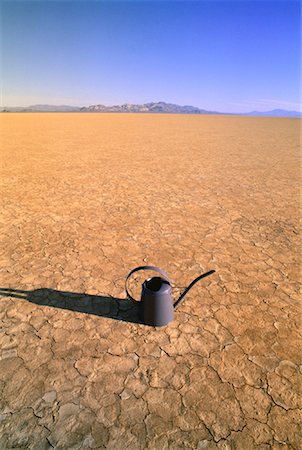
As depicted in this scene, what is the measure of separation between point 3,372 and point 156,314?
1.31m

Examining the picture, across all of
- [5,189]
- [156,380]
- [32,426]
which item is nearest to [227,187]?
[5,189]

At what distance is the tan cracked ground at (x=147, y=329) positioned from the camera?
1.97m

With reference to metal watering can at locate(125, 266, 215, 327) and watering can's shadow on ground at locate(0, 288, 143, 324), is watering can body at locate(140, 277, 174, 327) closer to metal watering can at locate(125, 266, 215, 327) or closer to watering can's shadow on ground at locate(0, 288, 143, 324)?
metal watering can at locate(125, 266, 215, 327)

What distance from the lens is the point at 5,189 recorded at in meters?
6.95

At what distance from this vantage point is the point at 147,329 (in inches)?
107

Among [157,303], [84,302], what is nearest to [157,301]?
[157,303]

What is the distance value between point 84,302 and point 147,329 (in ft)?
2.52

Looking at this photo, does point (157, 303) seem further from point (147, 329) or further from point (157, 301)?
point (147, 329)

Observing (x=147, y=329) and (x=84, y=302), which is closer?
(x=147, y=329)

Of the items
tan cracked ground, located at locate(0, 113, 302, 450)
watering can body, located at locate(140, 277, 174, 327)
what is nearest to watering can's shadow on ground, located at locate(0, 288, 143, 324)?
tan cracked ground, located at locate(0, 113, 302, 450)

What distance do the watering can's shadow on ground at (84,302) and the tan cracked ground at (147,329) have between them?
0.05 feet

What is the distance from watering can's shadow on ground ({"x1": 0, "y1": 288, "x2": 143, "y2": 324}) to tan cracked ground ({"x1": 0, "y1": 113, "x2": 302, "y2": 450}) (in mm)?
15

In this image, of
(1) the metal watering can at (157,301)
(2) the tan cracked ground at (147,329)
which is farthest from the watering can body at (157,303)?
(2) the tan cracked ground at (147,329)

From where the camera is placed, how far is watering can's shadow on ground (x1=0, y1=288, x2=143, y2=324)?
2924 mm
